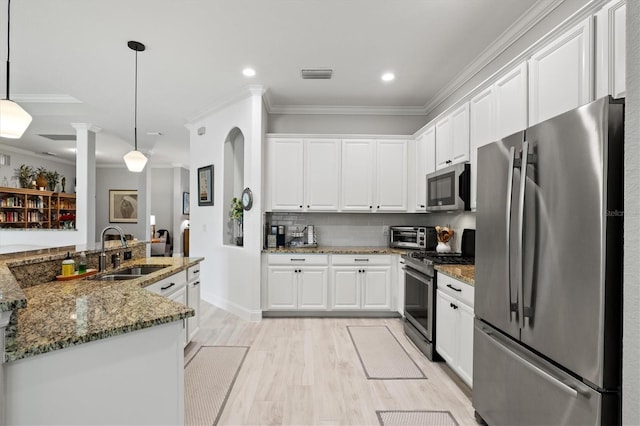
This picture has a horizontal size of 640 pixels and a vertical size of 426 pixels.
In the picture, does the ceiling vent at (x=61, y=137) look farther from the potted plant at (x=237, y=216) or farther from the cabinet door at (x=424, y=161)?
the cabinet door at (x=424, y=161)

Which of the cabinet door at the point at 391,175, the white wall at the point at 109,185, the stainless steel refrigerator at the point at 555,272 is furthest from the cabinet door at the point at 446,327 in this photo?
the white wall at the point at 109,185

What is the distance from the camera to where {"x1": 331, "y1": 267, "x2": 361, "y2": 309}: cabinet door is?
13.7 feet

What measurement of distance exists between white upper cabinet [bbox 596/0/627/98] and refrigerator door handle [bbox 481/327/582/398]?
51.2 inches

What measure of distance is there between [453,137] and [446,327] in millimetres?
1778

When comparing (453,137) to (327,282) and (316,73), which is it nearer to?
(316,73)

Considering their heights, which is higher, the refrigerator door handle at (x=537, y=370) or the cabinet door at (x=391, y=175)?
the cabinet door at (x=391, y=175)

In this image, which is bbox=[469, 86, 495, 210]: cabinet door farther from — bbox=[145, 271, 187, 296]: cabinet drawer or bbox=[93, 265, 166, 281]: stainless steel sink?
bbox=[93, 265, 166, 281]: stainless steel sink

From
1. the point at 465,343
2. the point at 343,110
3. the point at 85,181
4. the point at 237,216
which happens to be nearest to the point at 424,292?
the point at 465,343

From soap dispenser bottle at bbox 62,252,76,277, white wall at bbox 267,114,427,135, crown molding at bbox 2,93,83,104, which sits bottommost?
soap dispenser bottle at bbox 62,252,76,277

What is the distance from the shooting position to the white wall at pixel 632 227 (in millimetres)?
810

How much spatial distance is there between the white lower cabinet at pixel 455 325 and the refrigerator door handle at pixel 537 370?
0.45 metres

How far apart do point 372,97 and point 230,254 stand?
9.27ft

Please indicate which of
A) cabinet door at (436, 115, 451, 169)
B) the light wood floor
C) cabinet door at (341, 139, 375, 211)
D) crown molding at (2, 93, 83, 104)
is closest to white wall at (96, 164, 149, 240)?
crown molding at (2, 93, 83, 104)

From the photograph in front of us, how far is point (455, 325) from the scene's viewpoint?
2.56m
